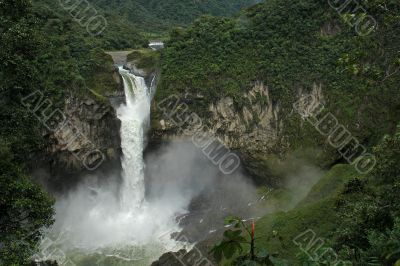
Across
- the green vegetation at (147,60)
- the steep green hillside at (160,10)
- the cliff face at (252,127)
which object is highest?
the steep green hillside at (160,10)

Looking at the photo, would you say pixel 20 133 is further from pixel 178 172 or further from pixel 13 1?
pixel 178 172

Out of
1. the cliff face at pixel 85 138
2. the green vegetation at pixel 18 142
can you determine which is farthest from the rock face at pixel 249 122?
the green vegetation at pixel 18 142

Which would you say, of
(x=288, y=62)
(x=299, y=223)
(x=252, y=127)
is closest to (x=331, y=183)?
(x=299, y=223)

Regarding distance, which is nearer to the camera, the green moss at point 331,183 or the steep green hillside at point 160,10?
the green moss at point 331,183

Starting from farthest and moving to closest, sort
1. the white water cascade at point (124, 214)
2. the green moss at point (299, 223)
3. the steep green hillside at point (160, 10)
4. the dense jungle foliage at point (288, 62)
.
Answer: the steep green hillside at point (160, 10) < the dense jungle foliage at point (288, 62) < the white water cascade at point (124, 214) < the green moss at point (299, 223)

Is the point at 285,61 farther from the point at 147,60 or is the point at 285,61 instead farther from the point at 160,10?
the point at 160,10

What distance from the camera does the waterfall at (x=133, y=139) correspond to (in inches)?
991

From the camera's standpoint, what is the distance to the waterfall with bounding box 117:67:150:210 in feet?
82.6

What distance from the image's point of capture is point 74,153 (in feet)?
75.5

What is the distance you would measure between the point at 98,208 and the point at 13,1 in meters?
13.1

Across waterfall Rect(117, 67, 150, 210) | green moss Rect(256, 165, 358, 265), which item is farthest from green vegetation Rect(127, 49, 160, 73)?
green moss Rect(256, 165, 358, 265)

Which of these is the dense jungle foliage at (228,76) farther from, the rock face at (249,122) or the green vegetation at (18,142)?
the rock face at (249,122)

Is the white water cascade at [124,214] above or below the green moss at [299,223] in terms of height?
above

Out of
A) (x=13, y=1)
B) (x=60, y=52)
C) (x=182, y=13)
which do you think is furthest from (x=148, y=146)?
(x=182, y=13)
